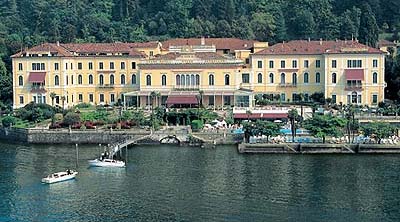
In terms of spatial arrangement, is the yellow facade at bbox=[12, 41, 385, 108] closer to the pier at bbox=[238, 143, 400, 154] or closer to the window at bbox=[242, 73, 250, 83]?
the window at bbox=[242, 73, 250, 83]

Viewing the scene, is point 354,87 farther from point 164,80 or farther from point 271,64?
point 164,80

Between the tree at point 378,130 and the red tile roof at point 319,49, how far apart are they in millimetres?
12663

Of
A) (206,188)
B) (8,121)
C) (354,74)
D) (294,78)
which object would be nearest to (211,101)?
(294,78)

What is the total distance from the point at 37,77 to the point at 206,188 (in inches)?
1114

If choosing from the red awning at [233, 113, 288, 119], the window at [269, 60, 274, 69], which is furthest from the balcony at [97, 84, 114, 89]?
the red awning at [233, 113, 288, 119]

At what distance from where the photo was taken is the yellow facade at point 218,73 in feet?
189

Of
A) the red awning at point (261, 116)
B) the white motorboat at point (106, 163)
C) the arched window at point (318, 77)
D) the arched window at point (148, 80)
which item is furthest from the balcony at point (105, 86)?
the white motorboat at point (106, 163)

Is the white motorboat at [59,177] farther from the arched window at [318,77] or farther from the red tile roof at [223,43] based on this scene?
the red tile roof at [223,43]

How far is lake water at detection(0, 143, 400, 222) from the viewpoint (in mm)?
30188

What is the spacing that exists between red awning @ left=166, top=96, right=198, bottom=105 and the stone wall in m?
7.55

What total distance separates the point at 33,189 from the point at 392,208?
14.4m

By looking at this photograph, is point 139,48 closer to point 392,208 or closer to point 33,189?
point 33,189

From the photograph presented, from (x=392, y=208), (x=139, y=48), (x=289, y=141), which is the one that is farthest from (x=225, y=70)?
(x=392, y=208)

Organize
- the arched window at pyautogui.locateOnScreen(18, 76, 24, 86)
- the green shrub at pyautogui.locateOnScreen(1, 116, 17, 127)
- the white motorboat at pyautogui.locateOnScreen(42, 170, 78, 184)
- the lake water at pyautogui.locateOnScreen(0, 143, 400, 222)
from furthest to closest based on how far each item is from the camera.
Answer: the arched window at pyautogui.locateOnScreen(18, 76, 24, 86)
the green shrub at pyautogui.locateOnScreen(1, 116, 17, 127)
the white motorboat at pyautogui.locateOnScreen(42, 170, 78, 184)
the lake water at pyautogui.locateOnScreen(0, 143, 400, 222)
